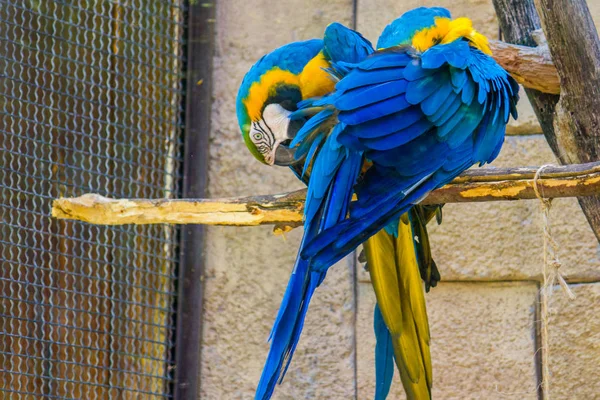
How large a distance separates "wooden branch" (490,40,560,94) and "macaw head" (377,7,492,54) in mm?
55

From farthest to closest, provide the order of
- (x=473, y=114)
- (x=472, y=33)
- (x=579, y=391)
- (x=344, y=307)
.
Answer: (x=344, y=307)
(x=579, y=391)
(x=472, y=33)
(x=473, y=114)

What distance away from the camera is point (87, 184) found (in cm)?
210

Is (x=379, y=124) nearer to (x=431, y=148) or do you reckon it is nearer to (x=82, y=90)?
(x=431, y=148)

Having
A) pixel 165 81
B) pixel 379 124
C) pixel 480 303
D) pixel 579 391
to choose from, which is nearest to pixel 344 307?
pixel 480 303

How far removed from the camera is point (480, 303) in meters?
2.03

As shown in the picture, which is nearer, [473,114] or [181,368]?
[473,114]

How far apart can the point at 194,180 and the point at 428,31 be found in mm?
780

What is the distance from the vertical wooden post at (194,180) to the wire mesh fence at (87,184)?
0.03m

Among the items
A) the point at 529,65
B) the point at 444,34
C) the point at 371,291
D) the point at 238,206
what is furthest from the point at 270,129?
the point at 371,291

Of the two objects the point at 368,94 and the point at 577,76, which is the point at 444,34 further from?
the point at 368,94

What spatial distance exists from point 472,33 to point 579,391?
→ 0.80 metres

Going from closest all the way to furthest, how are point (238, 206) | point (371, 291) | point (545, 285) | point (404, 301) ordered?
point (545, 285), point (238, 206), point (404, 301), point (371, 291)

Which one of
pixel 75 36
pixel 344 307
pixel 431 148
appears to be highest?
pixel 75 36

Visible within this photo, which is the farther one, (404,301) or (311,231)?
(404,301)
